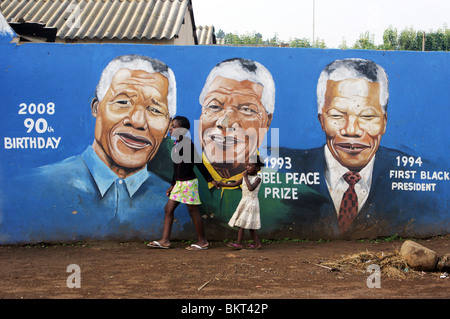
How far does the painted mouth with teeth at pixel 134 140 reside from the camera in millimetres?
6637

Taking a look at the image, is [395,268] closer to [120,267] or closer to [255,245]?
[255,245]

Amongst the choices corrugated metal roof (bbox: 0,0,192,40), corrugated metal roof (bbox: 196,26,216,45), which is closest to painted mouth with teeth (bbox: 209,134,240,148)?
corrugated metal roof (bbox: 0,0,192,40)

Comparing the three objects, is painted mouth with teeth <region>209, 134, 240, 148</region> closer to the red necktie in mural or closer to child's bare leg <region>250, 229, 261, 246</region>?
child's bare leg <region>250, 229, 261, 246</region>

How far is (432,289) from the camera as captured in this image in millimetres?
4746

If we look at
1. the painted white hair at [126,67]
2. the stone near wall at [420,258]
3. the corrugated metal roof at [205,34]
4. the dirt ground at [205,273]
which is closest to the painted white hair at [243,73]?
the painted white hair at [126,67]

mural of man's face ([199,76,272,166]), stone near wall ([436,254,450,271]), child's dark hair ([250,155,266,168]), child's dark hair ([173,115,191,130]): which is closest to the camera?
stone near wall ([436,254,450,271])

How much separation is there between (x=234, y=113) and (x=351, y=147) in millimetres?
1614

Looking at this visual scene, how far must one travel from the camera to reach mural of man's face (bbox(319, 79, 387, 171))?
6758mm

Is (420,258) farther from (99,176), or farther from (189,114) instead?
(99,176)

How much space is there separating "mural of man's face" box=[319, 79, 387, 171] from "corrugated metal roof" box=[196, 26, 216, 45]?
10.4 metres

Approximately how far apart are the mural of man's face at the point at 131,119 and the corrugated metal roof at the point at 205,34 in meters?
10.2

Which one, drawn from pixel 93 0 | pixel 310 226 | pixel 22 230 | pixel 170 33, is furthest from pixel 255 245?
pixel 93 0

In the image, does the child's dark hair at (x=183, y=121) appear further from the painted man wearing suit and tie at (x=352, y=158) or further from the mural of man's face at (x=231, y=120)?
the painted man wearing suit and tie at (x=352, y=158)

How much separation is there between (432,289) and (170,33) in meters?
7.67
